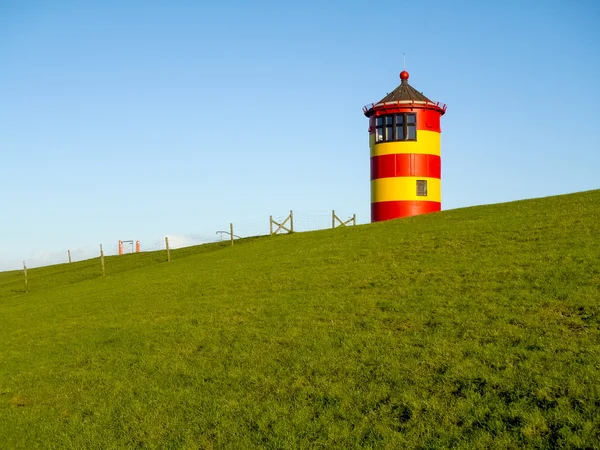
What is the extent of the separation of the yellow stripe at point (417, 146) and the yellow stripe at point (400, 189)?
6.58 feet

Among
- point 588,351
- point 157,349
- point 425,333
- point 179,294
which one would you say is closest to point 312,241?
point 179,294

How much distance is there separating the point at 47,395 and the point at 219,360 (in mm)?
4807

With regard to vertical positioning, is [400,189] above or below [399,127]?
below

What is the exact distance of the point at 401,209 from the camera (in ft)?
150

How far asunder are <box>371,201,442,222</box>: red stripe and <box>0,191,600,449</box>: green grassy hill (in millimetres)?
16250

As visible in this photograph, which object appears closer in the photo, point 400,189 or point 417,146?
point 400,189

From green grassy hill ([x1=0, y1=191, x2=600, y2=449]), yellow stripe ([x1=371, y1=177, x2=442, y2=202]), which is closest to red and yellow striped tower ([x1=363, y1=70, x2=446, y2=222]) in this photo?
yellow stripe ([x1=371, y1=177, x2=442, y2=202])

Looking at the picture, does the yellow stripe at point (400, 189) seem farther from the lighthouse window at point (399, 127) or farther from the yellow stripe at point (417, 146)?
the lighthouse window at point (399, 127)

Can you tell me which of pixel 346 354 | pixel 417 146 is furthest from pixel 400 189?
pixel 346 354

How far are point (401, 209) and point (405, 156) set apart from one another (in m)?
3.93

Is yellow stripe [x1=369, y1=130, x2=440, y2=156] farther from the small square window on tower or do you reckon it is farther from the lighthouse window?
the small square window on tower

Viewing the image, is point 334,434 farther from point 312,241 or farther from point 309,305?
point 312,241

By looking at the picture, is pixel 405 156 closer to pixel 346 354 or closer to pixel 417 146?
pixel 417 146

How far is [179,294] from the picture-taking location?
90.3 ft
